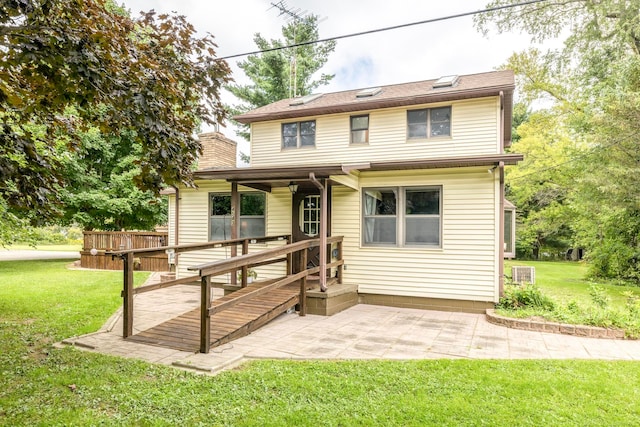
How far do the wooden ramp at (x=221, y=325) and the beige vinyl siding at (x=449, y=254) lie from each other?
2198mm

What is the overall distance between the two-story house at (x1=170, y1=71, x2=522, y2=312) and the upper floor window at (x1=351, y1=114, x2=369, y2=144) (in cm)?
2

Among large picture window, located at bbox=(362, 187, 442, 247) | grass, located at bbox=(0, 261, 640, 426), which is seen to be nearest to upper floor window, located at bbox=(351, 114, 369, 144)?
large picture window, located at bbox=(362, 187, 442, 247)

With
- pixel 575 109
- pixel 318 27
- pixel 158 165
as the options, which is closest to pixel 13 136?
pixel 158 165

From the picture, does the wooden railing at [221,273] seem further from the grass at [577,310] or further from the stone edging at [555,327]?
the grass at [577,310]

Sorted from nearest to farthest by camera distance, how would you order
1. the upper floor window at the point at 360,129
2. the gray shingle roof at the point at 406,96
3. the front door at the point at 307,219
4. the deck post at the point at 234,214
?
the gray shingle roof at the point at 406,96
the deck post at the point at 234,214
the front door at the point at 307,219
the upper floor window at the point at 360,129

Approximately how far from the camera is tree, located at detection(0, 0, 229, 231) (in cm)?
302

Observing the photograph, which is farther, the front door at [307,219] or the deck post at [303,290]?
the front door at [307,219]

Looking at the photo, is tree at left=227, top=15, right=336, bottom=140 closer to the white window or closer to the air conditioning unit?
the white window

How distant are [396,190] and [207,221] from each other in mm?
5006

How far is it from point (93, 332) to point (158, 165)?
118 inches

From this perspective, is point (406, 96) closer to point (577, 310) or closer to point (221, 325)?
point (577, 310)

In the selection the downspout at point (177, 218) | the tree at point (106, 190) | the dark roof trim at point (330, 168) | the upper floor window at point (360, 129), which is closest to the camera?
the dark roof trim at point (330, 168)

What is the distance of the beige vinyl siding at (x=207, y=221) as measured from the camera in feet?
29.4

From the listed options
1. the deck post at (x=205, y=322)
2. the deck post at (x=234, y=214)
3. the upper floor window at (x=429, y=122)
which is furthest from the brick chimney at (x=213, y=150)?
the deck post at (x=205, y=322)
